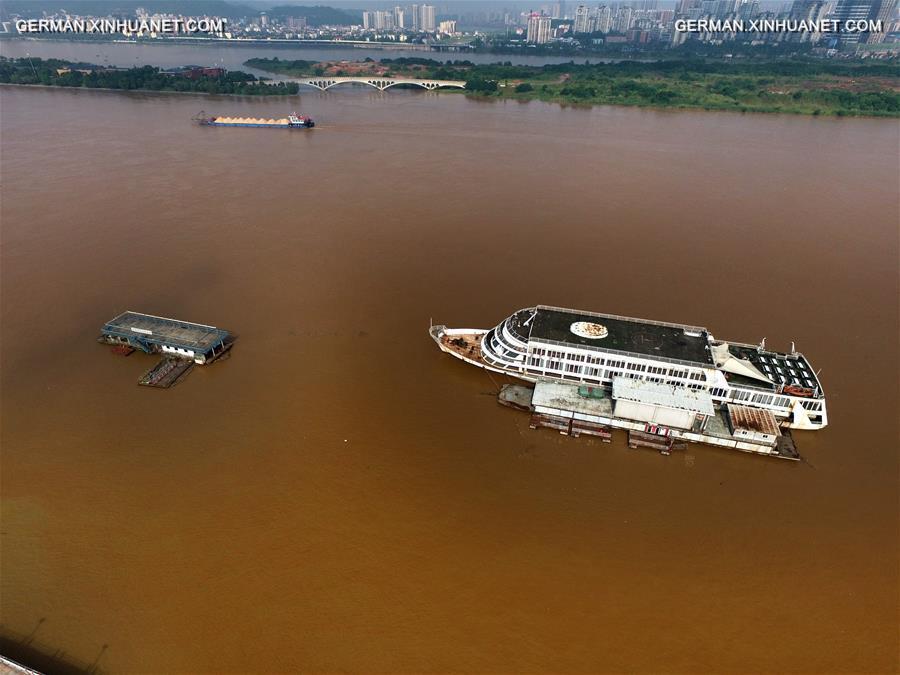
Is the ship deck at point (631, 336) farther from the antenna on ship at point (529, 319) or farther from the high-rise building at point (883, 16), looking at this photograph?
the high-rise building at point (883, 16)

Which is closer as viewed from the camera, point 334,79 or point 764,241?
point 764,241

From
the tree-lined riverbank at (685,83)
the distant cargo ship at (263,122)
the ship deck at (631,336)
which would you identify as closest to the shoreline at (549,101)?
the tree-lined riverbank at (685,83)

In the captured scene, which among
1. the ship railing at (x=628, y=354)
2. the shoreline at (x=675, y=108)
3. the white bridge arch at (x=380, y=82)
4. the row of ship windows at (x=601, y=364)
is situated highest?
the white bridge arch at (x=380, y=82)

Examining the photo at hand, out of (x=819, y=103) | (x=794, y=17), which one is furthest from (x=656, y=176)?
(x=794, y=17)

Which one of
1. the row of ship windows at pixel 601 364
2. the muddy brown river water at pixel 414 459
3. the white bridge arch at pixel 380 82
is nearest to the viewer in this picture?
the muddy brown river water at pixel 414 459

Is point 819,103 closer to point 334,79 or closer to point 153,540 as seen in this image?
point 334,79

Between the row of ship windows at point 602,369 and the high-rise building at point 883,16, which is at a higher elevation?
the high-rise building at point 883,16

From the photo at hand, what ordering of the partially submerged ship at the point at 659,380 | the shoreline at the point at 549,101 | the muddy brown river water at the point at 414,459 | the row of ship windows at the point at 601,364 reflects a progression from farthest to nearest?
the shoreline at the point at 549,101
the row of ship windows at the point at 601,364
the partially submerged ship at the point at 659,380
the muddy brown river water at the point at 414,459
